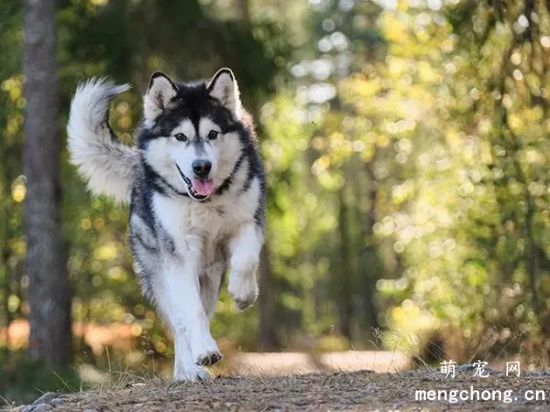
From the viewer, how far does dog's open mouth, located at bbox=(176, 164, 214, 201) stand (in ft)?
23.3

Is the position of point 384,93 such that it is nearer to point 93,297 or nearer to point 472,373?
point 93,297

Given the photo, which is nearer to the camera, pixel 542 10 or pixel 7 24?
pixel 542 10

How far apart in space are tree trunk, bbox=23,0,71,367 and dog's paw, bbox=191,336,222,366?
5.92 metres

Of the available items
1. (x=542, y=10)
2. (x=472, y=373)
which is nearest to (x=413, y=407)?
(x=472, y=373)

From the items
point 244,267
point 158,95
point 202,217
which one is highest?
point 158,95

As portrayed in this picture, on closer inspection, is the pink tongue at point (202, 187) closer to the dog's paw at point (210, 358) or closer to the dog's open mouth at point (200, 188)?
the dog's open mouth at point (200, 188)

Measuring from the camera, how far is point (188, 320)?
700 cm

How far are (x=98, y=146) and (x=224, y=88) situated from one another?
1.54 m

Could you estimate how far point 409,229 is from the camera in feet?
51.8

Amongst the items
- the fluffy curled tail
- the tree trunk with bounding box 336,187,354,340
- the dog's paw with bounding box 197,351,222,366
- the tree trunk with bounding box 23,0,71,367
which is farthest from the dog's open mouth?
the tree trunk with bounding box 336,187,354,340

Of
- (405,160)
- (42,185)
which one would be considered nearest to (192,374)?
(42,185)

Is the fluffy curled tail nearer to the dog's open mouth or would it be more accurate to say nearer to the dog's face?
the dog's face

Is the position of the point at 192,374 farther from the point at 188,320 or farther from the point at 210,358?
the point at 210,358

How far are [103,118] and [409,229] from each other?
7939 millimetres
